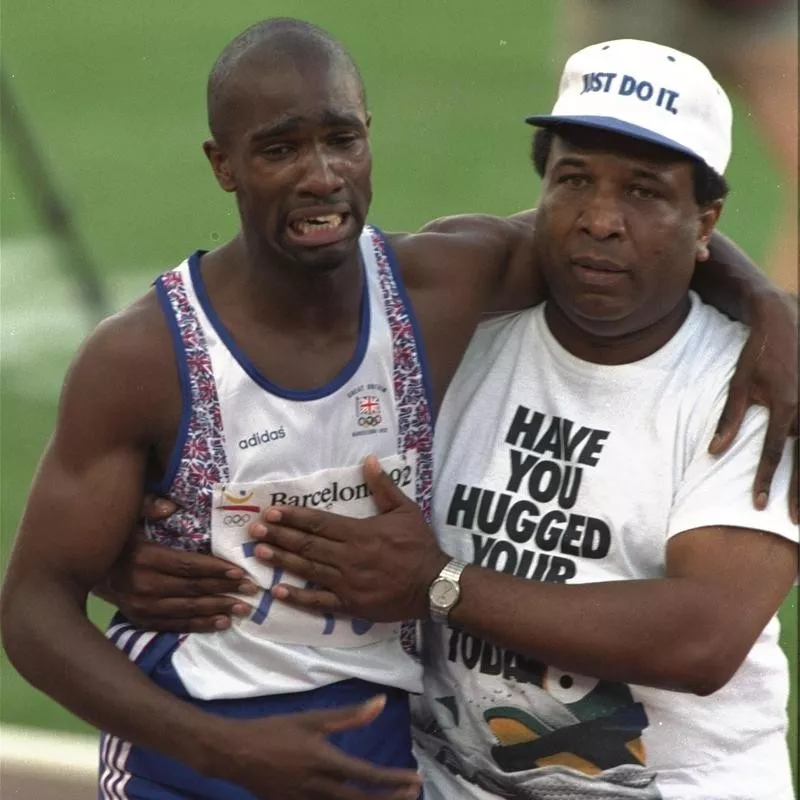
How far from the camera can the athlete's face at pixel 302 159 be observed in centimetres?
264

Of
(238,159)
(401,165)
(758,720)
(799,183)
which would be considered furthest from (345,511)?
(401,165)

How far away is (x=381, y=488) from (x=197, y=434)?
1.04ft

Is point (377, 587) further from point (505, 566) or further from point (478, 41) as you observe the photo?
point (478, 41)

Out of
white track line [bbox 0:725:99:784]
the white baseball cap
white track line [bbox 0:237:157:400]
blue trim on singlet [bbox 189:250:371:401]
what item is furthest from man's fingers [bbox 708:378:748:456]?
white track line [bbox 0:237:157:400]

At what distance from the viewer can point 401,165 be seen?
29.8 feet

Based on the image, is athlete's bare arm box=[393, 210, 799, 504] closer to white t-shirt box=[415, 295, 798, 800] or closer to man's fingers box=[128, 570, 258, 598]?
white t-shirt box=[415, 295, 798, 800]

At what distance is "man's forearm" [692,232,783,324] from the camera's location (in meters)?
2.98

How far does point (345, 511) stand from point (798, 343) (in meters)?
0.82

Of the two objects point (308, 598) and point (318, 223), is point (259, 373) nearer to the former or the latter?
point (318, 223)

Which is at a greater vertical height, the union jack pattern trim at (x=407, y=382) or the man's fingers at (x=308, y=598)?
the union jack pattern trim at (x=407, y=382)

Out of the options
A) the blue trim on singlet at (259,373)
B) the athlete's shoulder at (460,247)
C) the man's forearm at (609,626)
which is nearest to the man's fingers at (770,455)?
the man's forearm at (609,626)

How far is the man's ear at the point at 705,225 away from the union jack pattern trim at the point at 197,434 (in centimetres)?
87

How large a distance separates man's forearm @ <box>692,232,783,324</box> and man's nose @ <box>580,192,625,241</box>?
1.09 feet

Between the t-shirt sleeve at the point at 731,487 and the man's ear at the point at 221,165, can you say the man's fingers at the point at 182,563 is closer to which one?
the man's ear at the point at 221,165
